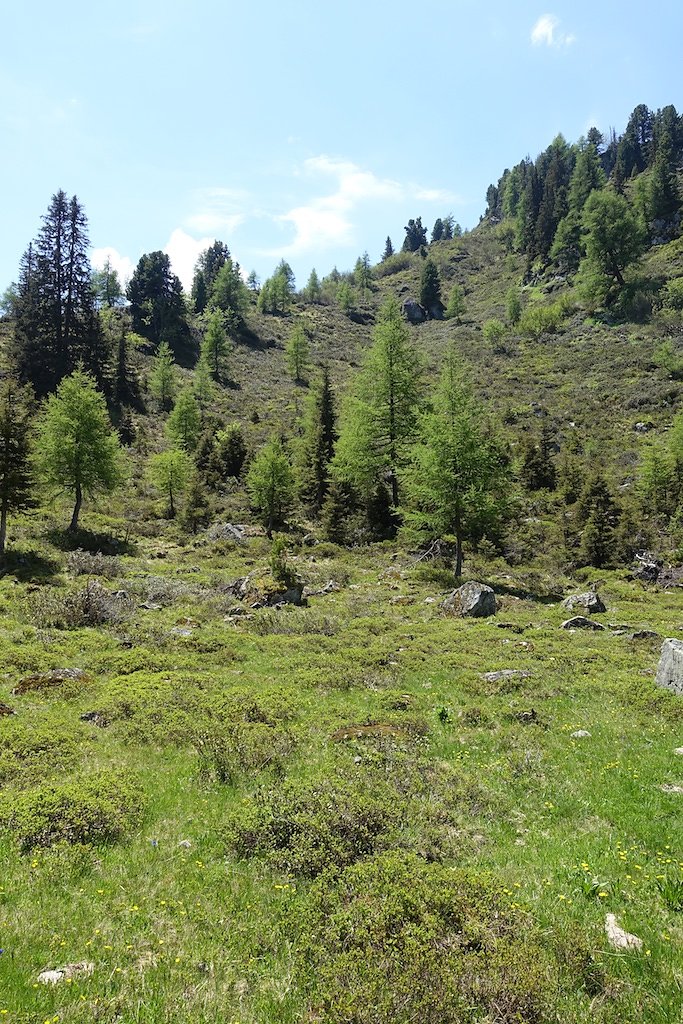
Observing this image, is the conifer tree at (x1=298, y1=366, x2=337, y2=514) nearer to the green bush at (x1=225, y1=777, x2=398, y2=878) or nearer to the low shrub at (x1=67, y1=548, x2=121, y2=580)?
the low shrub at (x1=67, y1=548, x2=121, y2=580)

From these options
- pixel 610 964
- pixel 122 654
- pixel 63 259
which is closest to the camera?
pixel 610 964

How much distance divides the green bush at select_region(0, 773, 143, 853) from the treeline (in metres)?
110

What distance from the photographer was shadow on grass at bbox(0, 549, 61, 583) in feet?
73.3

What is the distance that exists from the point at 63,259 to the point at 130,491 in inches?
1503

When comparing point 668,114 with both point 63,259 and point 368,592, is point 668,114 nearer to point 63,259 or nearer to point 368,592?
point 63,259

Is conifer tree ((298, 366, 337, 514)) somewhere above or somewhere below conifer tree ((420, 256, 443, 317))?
below

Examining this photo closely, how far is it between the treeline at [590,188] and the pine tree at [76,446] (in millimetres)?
95997

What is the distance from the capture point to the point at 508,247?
152 metres

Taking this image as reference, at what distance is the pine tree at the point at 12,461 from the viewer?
2459cm

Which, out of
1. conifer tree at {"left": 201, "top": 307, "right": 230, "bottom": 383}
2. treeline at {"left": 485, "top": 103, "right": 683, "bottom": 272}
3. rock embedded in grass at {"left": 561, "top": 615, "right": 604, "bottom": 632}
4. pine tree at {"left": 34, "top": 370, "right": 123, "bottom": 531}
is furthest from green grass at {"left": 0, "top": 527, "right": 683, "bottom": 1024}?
treeline at {"left": 485, "top": 103, "right": 683, "bottom": 272}

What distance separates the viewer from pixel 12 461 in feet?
81.3

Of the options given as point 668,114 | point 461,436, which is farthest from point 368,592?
point 668,114

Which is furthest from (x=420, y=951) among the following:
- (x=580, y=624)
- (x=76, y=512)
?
(x=76, y=512)

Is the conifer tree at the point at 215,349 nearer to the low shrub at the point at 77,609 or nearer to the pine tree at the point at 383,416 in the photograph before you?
the pine tree at the point at 383,416
